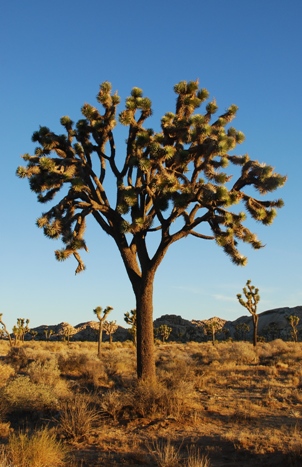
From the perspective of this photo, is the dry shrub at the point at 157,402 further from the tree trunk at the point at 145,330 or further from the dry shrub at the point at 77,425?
the tree trunk at the point at 145,330

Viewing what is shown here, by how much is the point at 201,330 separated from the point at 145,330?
65.6 metres

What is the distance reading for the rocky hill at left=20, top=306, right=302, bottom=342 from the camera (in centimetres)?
6047

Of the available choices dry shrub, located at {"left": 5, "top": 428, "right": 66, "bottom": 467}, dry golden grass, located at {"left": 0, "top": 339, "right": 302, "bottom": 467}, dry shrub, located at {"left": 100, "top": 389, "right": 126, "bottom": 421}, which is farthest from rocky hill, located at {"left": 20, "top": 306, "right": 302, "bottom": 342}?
dry shrub, located at {"left": 5, "top": 428, "right": 66, "bottom": 467}

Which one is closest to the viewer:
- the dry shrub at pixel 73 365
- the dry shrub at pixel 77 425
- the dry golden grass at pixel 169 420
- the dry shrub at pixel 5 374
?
the dry golden grass at pixel 169 420

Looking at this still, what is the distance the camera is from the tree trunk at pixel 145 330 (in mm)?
11211

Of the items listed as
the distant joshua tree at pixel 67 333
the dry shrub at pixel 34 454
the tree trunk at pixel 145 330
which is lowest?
the dry shrub at pixel 34 454

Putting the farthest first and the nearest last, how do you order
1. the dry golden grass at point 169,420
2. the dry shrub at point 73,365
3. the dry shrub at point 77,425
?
the dry shrub at point 73,365, the dry shrub at point 77,425, the dry golden grass at point 169,420

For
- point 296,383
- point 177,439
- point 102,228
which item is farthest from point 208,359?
point 177,439

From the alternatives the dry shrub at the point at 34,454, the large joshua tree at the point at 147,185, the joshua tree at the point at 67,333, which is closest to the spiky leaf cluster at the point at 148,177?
the large joshua tree at the point at 147,185

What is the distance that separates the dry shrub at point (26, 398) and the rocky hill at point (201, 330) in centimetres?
4847

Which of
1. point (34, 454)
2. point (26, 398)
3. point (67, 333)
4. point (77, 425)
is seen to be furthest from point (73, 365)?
point (67, 333)

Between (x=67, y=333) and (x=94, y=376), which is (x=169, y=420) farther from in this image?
(x=67, y=333)

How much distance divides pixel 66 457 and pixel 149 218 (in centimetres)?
672

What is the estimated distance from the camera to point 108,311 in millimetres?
32750
